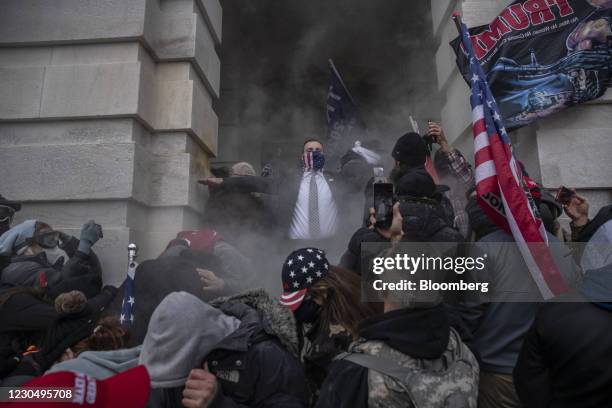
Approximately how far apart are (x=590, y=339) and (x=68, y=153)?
17.2 ft

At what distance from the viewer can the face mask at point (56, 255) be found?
450cm

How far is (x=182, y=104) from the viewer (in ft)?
18.9

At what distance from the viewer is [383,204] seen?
3.21 meters

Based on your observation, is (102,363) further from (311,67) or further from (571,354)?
(311,67)

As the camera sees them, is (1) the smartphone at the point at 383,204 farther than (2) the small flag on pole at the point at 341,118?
No

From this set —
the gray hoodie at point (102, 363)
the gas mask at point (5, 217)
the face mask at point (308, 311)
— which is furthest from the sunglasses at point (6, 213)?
the face mask at point (308, 311)

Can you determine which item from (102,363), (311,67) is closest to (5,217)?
(102,363)

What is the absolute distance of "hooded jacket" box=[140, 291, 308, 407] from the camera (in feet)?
7.07

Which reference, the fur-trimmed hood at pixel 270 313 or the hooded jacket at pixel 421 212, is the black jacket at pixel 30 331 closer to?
the fur-trimmed hood at pixel 270 313

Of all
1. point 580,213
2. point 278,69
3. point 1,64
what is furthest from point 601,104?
point 1,64

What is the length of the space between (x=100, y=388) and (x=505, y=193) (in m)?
2.64

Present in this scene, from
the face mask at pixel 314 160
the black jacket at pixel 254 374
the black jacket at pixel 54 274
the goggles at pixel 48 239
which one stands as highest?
the face mask at pixel 314 160

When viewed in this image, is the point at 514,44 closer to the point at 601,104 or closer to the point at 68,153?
the point at 601,104

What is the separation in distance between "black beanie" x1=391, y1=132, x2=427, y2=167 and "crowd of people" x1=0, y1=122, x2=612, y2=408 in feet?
0.03
